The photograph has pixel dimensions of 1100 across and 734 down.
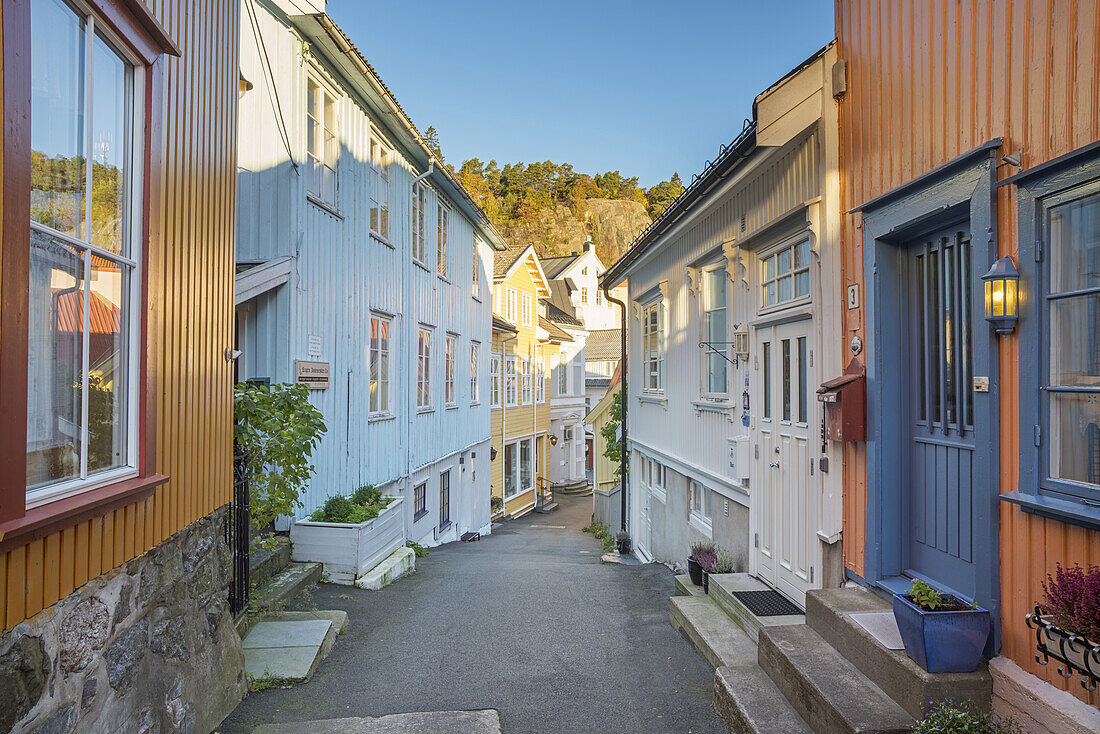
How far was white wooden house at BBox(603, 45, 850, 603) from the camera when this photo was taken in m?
5.38

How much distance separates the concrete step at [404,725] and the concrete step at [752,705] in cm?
137

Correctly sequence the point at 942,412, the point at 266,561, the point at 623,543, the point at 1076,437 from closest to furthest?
the point at 1076,437 → the point at 942,412 → the point at 266,561 → the point at 623,543

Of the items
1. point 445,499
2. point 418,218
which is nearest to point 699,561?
point 418,218

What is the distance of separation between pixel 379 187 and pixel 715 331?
535 centimetres

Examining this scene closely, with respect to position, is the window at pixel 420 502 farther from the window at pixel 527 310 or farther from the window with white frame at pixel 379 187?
the window at pixel 527 310

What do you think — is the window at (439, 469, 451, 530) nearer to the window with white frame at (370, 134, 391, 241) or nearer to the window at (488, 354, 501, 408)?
the window at (488, 354, 501, 408)

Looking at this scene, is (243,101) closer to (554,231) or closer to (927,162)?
(927,162)

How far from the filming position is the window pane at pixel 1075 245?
2977mm

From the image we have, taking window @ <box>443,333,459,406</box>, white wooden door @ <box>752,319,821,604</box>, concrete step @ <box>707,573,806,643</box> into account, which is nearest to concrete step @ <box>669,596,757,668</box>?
concrete step @ <box>707,573,806,643</box>

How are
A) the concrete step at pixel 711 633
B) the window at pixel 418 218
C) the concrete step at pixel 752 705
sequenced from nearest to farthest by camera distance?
the concrete step at pixel 752 705, the concrete step at pixel 711 633, the window at pixel 418 218

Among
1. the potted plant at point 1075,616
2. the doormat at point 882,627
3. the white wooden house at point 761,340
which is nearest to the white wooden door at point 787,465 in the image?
the white wooden house at point 761,340

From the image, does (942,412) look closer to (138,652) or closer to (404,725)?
(404,725)

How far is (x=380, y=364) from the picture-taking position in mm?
10484

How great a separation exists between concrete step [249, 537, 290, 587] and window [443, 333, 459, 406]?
273 inches
